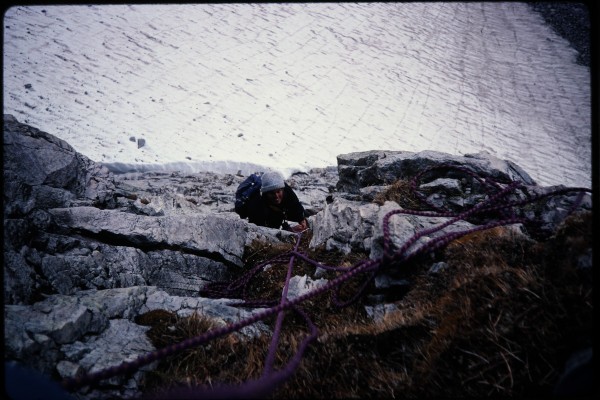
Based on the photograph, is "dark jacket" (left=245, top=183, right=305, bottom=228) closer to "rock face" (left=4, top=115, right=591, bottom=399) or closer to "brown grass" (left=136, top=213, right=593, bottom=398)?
"rock face" (left=4, top=115, right=591, bottom=399)

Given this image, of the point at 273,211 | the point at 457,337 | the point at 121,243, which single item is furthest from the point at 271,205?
the point at 457,337

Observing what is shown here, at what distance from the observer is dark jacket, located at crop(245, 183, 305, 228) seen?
7.32 meters

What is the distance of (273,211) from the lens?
24.3 ft

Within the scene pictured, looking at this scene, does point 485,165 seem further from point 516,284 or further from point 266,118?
point 266,118

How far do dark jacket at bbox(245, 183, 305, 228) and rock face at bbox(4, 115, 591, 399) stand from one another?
3.03 feet

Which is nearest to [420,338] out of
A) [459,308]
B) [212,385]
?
[459,308]

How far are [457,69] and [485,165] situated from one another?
71.1ft

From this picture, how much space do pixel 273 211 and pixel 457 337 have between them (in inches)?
220

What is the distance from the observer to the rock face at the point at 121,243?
2.63m

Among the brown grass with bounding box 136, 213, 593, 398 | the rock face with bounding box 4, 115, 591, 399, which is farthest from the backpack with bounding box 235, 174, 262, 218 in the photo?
the brown grass with bounding box 136, 213, 593, 398

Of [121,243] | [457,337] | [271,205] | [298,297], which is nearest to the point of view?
[457,337]

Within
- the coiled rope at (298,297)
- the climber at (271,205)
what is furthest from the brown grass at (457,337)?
the climber at (271,205)

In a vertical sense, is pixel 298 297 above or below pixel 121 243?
above

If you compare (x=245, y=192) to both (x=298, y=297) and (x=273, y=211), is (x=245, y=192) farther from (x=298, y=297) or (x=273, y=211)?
(x=298, y=297)
